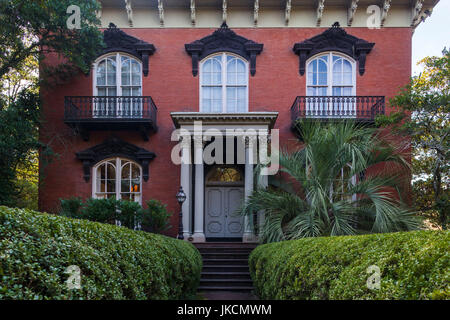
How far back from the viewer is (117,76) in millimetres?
14375

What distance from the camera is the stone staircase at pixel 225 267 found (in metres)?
9.91

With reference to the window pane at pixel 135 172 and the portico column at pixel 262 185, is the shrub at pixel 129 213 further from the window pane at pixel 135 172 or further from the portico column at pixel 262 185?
the portico column at pixel 262 185

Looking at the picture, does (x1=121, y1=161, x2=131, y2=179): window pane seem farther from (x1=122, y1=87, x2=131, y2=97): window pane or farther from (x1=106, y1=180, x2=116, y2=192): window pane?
(x1=122, y1=87, x2=131, y2=97): window pane

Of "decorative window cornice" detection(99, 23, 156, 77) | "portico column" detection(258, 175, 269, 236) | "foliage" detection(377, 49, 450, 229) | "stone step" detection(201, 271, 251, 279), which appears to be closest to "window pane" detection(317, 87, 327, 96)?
"foliage" detection(377, 49, 450, 229)

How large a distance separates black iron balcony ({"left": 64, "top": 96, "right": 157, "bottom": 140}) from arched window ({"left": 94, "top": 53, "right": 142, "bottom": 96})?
2.25ft

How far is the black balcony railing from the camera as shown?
529 inches

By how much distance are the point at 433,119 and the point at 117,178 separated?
1197cm

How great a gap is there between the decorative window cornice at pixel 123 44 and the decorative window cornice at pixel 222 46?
1773mm

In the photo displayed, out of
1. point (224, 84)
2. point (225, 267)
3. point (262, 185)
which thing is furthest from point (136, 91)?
point (225, 267)

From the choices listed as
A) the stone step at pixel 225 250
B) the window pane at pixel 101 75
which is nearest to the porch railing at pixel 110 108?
the window pane at pixel 101 75

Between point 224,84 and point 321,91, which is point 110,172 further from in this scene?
point 321,91

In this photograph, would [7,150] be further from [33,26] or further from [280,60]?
[280,60]

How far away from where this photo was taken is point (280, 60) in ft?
46.6
